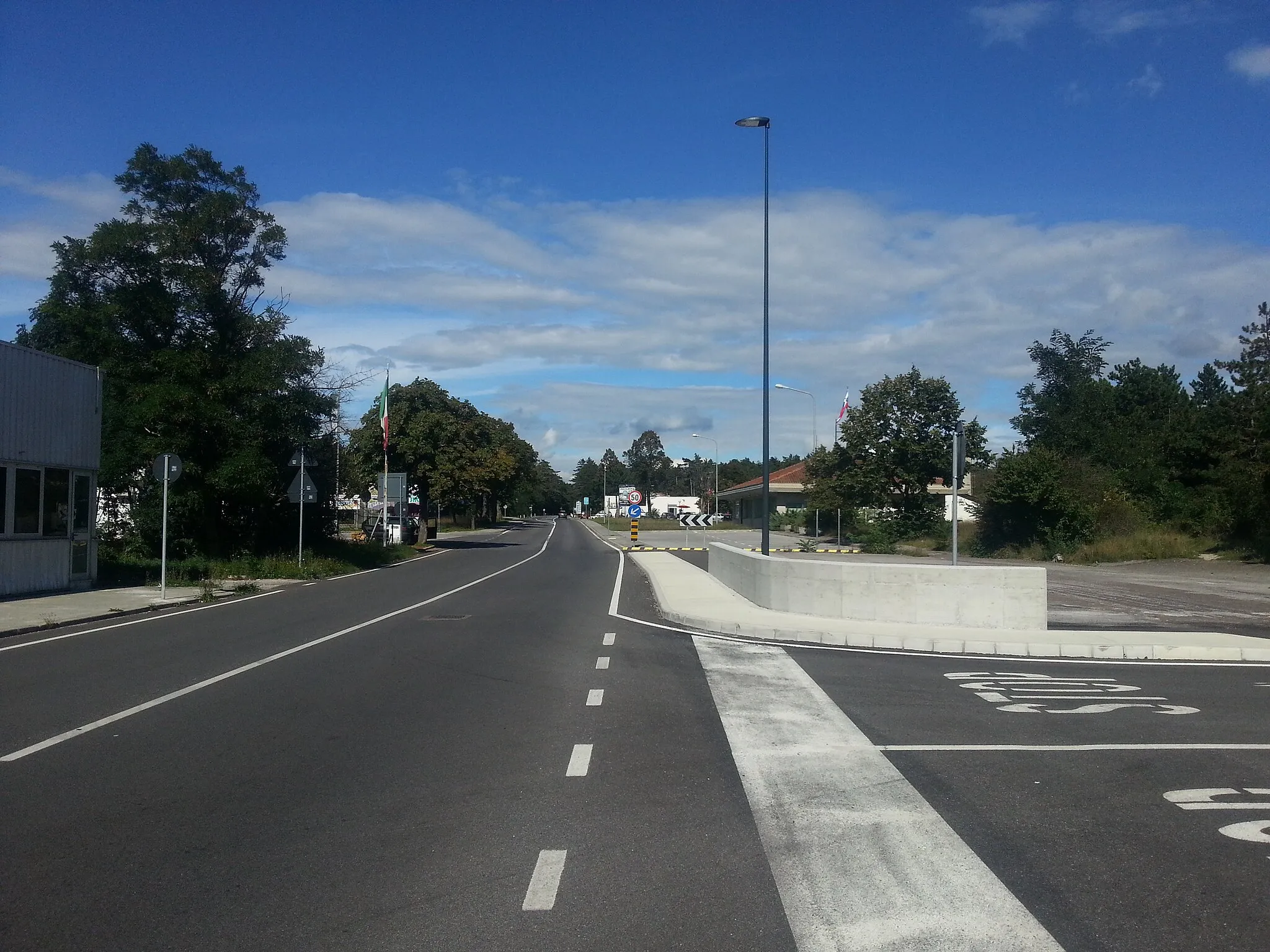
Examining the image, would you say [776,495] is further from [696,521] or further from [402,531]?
[696,521]

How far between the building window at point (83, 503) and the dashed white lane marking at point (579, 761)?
1862cm

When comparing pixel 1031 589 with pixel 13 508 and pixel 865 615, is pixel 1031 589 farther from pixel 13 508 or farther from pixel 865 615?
pixel 13 508

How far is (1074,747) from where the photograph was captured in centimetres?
821

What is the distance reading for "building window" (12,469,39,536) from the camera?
67.5ft

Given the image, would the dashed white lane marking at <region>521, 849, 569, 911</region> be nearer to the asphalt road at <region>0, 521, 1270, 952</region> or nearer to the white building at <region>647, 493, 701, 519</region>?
the asphalt road at <region>0, 521, 1270, 952</region>

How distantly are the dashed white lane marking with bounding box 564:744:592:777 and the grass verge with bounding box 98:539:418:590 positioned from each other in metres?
17.9

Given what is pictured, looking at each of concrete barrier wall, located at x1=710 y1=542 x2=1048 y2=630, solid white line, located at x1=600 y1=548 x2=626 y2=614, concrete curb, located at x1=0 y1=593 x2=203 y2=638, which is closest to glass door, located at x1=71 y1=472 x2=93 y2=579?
concrete curb, located at x1=0 y1=593 x2=203 y2=638

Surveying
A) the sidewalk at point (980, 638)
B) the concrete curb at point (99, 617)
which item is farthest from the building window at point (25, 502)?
the sidewalk at point (980, 638)

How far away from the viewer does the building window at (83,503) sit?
74.7ft

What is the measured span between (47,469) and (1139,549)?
35.6 meters

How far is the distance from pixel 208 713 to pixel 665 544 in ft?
149

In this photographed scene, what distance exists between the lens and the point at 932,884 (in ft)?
17.0

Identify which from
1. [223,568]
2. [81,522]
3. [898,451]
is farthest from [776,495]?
[81,522]

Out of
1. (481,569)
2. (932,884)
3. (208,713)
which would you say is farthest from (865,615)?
(481,569)
